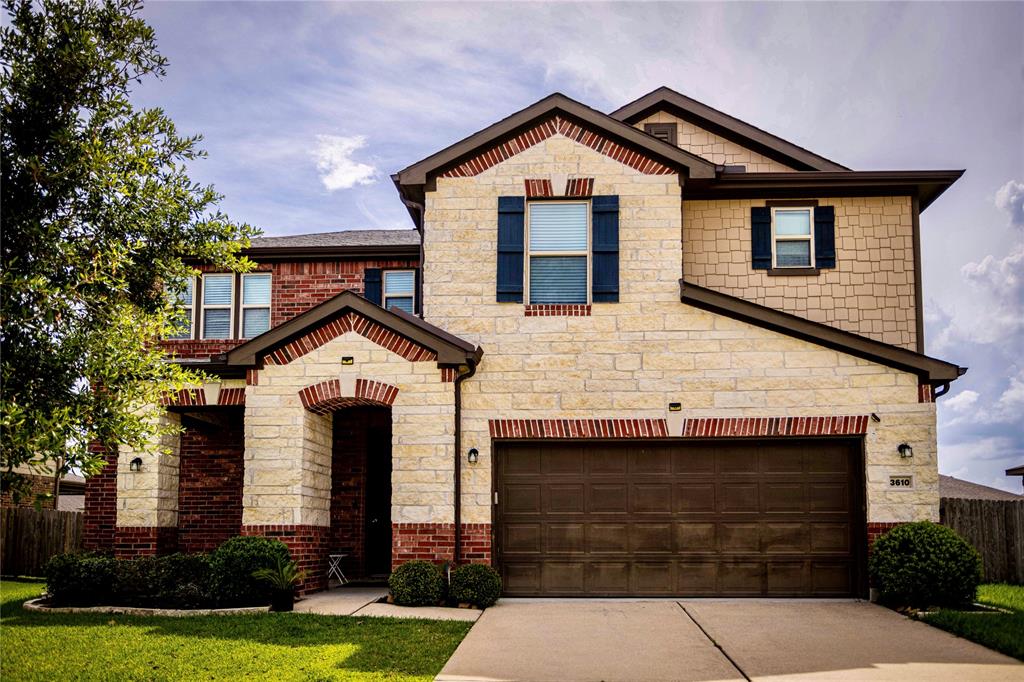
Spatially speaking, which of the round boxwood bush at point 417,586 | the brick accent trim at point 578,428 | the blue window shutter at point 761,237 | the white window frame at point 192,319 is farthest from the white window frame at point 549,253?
the white window frame at point 192,319

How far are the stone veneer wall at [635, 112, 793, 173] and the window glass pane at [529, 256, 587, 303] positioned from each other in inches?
172

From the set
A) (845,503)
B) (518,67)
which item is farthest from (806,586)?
(518,67)

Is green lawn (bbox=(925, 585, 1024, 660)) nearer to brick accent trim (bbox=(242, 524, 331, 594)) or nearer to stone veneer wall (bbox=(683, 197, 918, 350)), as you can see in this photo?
stone veneer wall (bbox=(683, 197, 918, 350))

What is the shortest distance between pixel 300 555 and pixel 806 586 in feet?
25.6

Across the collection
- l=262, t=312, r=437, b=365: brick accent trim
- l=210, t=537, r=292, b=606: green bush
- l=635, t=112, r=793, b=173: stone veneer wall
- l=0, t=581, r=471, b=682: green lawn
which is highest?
l=635, t=112, r=793, b=173: stone veneer wall

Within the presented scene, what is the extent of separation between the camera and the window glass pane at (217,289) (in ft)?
65.3

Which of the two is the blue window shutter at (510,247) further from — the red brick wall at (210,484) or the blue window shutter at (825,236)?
the red brick wall at (210,484)

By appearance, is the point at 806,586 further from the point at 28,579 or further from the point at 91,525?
the point at 28,579

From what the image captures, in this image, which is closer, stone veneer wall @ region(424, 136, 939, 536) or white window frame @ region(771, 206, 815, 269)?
stone veneer wall @ region(424, 136, 939, 536)

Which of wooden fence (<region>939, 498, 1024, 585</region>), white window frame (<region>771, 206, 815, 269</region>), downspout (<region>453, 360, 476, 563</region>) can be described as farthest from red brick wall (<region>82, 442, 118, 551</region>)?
wooden fence (<region>939, 498, 1024, 585</region>)

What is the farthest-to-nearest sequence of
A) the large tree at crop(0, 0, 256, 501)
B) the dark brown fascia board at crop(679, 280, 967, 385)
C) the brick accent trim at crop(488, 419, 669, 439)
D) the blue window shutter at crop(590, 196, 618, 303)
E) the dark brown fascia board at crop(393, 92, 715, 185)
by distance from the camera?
the dark brown fascia board at crop(393, 92, 715, 185)
the blue window shutter at crop(590, 196, 618, 303)
the brick accent trim at crop(488, 419, 669, 439)
the dark brown fascia board at crop(679, 280, 967, 385)
the large tree at crop(0, 0, 256, 501)

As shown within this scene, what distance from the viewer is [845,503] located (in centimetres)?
1560

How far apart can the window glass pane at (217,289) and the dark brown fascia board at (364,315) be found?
4375 mm

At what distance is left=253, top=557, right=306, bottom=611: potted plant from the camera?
1376 cm
